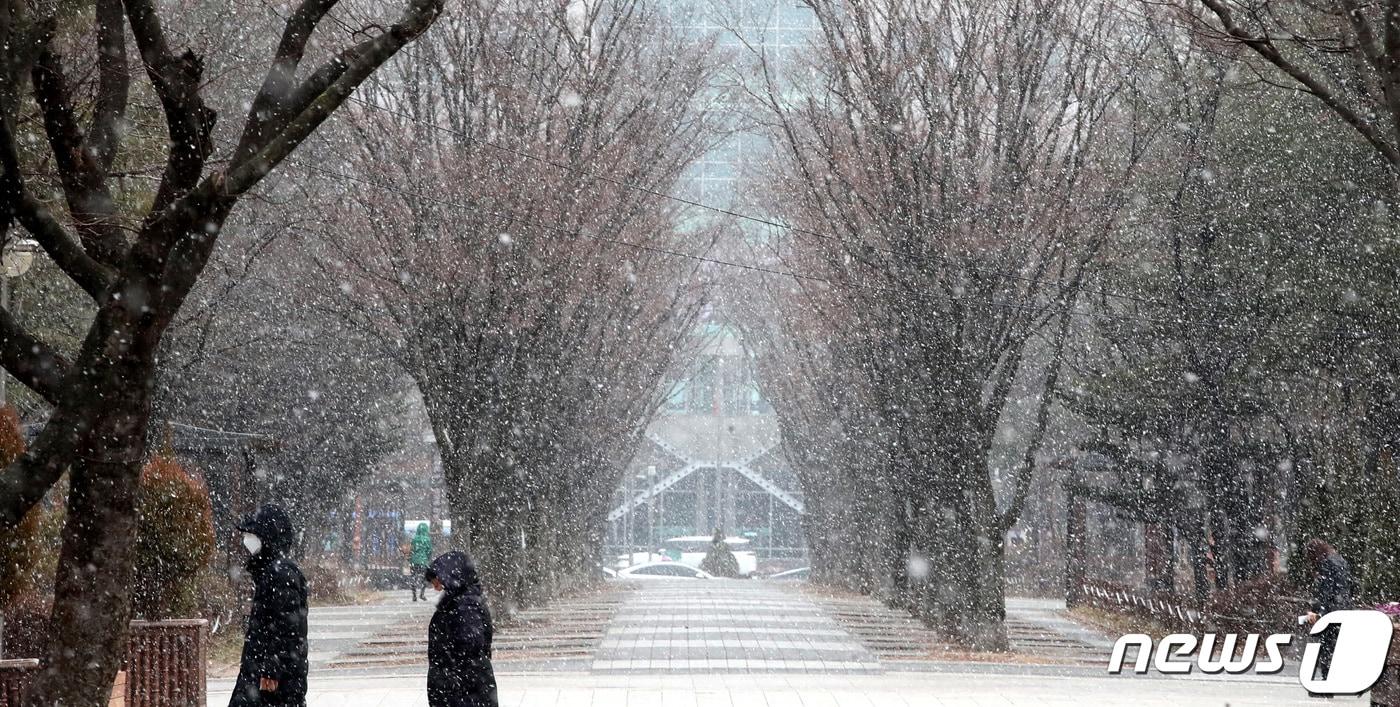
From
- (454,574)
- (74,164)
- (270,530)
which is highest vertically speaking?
(74,164)

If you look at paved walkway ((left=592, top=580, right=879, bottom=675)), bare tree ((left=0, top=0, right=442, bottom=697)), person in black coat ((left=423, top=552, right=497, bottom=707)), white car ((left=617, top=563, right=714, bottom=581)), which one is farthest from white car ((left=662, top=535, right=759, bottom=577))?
bare tree ((left=0, top=0, right=442, bottom=697))

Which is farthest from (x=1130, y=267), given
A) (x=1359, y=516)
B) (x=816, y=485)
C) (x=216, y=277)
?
(x=816, y=485)

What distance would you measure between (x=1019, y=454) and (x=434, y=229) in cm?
2613

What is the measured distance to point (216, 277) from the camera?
2619 cm

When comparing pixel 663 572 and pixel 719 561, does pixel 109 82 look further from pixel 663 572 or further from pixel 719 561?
pixel 663 572

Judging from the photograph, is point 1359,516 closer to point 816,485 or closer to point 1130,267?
point 1130,267

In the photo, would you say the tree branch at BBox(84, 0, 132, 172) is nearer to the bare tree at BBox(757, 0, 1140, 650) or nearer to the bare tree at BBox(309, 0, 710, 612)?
the bare tree at BBox(309, 0, 710, 612)

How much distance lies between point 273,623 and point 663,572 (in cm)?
4874

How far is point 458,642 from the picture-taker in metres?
9.70

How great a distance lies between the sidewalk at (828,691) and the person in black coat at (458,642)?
477 centimetres

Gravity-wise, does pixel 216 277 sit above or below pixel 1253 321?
above

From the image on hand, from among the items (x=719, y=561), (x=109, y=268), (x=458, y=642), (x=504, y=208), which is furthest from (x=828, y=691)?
(x=719, y=561)

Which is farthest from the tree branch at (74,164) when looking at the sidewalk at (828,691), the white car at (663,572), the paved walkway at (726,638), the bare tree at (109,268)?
the white car at (663,572)

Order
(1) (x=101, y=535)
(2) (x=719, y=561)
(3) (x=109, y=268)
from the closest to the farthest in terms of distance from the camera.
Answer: (1) (x=101, y=535), (3) (x=109, y=268), (2) (x=719, y=561)
